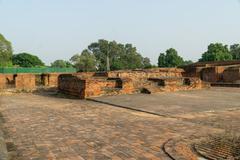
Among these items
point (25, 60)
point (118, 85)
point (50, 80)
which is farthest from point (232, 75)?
point (25, 60)

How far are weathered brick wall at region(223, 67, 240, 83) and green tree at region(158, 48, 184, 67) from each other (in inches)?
1033

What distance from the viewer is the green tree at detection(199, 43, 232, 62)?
41156mm

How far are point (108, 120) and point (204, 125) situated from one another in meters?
1.92

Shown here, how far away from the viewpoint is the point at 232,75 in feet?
66.3

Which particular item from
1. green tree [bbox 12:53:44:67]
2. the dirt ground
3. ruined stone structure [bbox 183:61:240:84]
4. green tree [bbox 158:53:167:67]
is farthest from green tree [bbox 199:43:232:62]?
the dirt ground

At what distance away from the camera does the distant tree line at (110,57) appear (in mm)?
42656

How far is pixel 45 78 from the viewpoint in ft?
76.0

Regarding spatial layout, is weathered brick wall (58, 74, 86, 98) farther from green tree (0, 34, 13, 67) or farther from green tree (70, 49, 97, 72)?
green tree (70, 49, 97, 72)

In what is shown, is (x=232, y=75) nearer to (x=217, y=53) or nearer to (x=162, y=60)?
(x=217, y=53)

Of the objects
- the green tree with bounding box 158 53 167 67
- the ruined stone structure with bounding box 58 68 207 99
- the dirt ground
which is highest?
the green tree with bounding box 158 53 167 67

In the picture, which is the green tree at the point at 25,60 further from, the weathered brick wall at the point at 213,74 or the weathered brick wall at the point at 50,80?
the weathered brick wall at the point at 213,74

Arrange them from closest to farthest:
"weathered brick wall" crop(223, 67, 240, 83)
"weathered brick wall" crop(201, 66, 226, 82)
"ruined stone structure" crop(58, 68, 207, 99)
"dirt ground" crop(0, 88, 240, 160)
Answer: "dirt ground" crop(0, 88, 240, 160), "ruined stone structure" crop(58, 68, 207, 99), "weathered brick wall" crop(223, 67, 240, 83), "weathered brick wall" crop(201, 66, 226, 82)

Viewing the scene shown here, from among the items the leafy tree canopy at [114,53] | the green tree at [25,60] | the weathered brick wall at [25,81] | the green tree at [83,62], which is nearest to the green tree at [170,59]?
the green tree at [83,62]

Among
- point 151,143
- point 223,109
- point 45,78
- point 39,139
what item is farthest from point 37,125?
point 45,78
